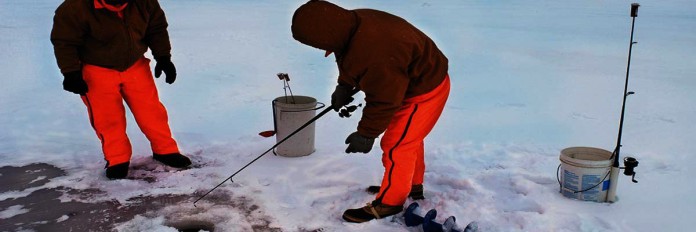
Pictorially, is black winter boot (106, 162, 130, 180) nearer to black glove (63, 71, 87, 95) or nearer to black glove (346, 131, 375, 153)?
black glove (63, 71, 87, 95)

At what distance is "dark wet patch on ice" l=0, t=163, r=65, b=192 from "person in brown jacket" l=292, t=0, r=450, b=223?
1971 mm

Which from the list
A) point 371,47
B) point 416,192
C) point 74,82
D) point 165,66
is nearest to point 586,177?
point 416,192

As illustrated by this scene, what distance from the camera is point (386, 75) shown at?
2.38 m

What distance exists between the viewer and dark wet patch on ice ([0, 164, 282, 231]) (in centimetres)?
288

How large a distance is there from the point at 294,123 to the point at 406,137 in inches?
46.1

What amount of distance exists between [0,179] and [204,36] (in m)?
6.17

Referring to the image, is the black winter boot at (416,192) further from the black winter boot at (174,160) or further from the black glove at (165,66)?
the black glove at (165,66)

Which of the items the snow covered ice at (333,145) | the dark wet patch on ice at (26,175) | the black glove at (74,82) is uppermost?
the black glove at (74,82)

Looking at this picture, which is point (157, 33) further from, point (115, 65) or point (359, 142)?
point (359, 142)

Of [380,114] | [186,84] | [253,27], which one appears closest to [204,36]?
[253,27]

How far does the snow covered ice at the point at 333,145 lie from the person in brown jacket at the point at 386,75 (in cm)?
29

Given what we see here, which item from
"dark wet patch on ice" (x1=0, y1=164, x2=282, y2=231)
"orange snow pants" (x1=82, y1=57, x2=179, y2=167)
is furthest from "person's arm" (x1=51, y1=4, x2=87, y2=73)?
"dark wet patch on ice" (x1=0, y1=164, x2=282, y2=231)

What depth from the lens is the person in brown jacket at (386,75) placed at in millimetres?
2367

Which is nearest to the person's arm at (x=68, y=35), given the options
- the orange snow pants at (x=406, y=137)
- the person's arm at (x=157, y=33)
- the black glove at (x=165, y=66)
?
the person's arm at (x=157, y=33)
